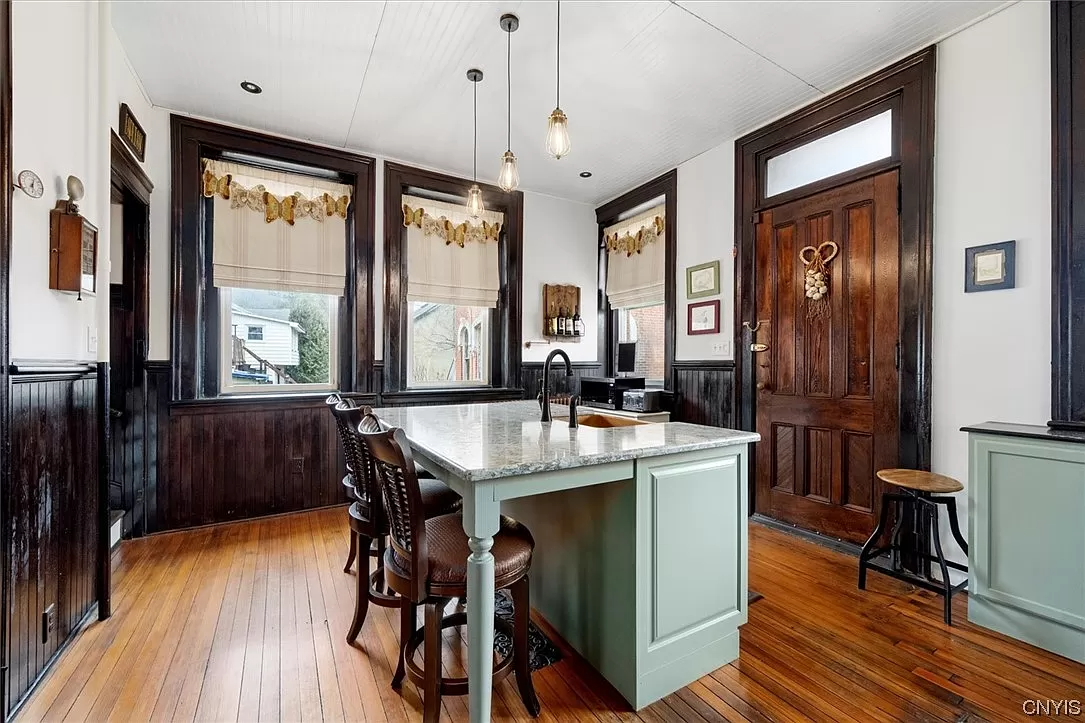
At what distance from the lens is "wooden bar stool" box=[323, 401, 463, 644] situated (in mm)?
1861

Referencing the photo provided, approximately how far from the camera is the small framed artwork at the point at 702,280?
392 centimetres

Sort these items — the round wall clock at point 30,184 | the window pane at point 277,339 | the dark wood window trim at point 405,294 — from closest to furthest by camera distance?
the round wall clock at point 30,184, the window pane at point 277,339, the dark wood window trim at point 405,294

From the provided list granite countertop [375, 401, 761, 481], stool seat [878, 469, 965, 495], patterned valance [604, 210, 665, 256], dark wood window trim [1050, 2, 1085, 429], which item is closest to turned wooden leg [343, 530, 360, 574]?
granite countertop [375, 401, 761, 481]

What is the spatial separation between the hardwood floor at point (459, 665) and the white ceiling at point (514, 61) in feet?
9.70

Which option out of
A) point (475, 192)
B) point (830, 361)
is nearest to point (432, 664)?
point (475, 192)

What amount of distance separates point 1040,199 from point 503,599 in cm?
325

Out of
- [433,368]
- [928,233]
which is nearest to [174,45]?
[433,368]

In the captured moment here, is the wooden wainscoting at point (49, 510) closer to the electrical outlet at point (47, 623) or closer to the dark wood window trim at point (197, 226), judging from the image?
the electrical outlet at point (47, 623)

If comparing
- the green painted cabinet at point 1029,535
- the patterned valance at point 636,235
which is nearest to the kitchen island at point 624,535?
the green painted cabinet at point 1029,535

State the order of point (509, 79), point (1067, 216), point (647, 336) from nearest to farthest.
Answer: point (1067, 216)
point (509, 79)
point (647, 336)

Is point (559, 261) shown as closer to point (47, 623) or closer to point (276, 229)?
point (276, 229)

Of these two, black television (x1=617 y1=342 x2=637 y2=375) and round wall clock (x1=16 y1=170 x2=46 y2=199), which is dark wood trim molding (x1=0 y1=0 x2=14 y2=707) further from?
black television (x1=617 y1=342 x2=637 y2=375)

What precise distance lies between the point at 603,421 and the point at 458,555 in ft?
3.79

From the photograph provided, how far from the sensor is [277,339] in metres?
3.81
